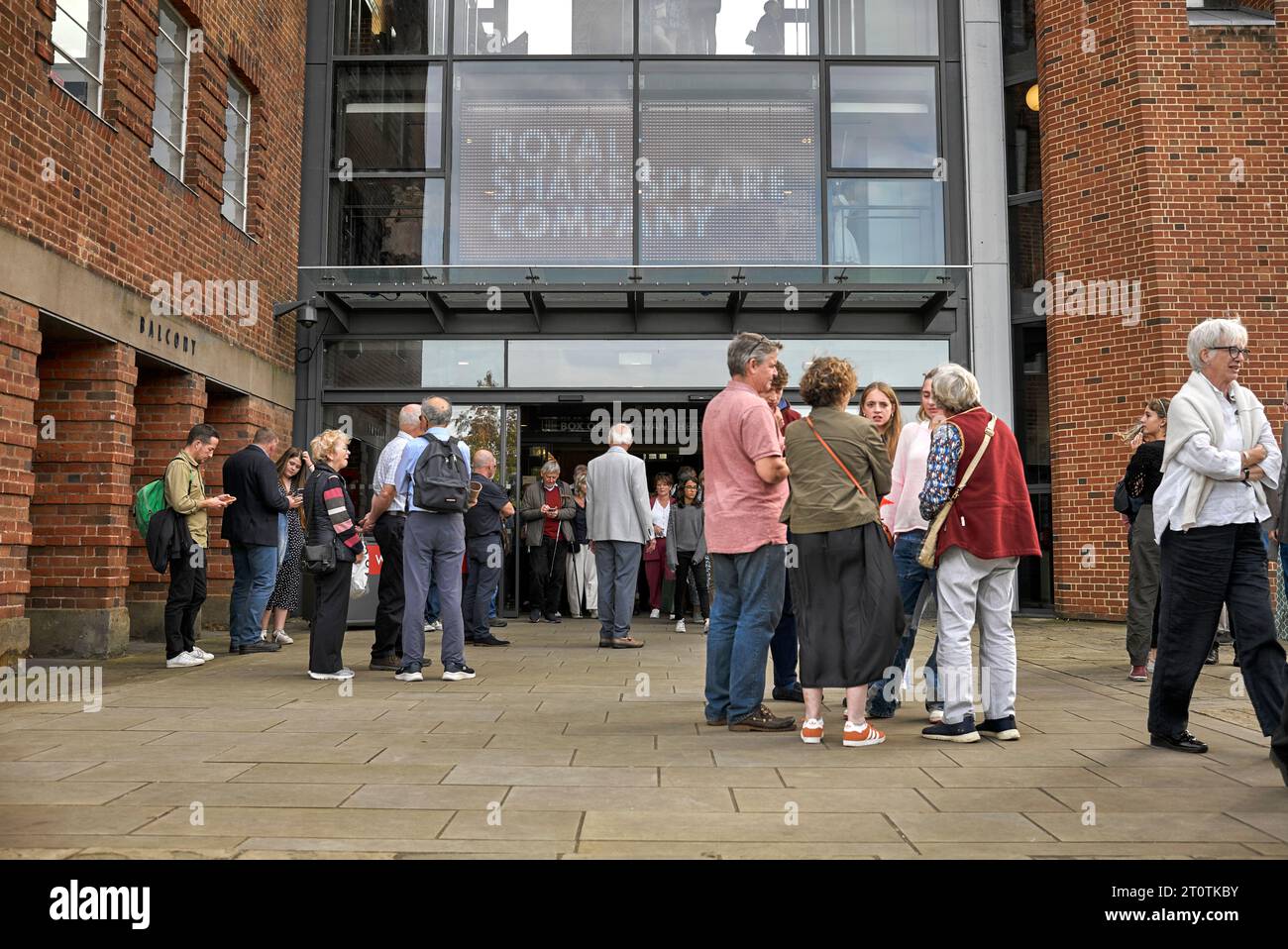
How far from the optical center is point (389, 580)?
27.5 ft

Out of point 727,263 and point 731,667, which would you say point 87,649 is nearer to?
point 731,667

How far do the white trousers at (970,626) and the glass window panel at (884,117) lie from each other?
383 inches

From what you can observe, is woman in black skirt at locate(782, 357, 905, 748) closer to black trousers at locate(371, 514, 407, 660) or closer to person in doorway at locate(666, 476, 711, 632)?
black trousers at locate(371, 514, 407, 660)

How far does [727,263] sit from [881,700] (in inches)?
341

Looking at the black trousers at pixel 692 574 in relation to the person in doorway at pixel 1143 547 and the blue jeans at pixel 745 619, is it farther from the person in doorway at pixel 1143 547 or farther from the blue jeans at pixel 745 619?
the blue jeans at pixel 745 619

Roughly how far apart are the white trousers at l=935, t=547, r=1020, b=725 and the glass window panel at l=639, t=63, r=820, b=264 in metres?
9.05

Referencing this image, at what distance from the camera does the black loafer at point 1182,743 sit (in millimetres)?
5008

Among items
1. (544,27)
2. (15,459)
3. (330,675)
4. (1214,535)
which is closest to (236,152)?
(544,27)

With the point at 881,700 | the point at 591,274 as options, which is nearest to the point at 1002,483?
the point at 881,700

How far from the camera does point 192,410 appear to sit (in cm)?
1053

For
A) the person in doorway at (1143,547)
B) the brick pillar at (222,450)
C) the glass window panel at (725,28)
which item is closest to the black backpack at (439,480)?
the person in doorway at (1143,547)

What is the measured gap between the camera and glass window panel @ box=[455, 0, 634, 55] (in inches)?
558

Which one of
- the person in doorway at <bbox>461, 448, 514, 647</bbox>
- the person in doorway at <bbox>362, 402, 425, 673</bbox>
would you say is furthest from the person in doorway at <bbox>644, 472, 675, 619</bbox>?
the person in doorway at <bbox>362, 402, 425, 673</bbox>

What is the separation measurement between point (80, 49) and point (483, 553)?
17.9 ft
